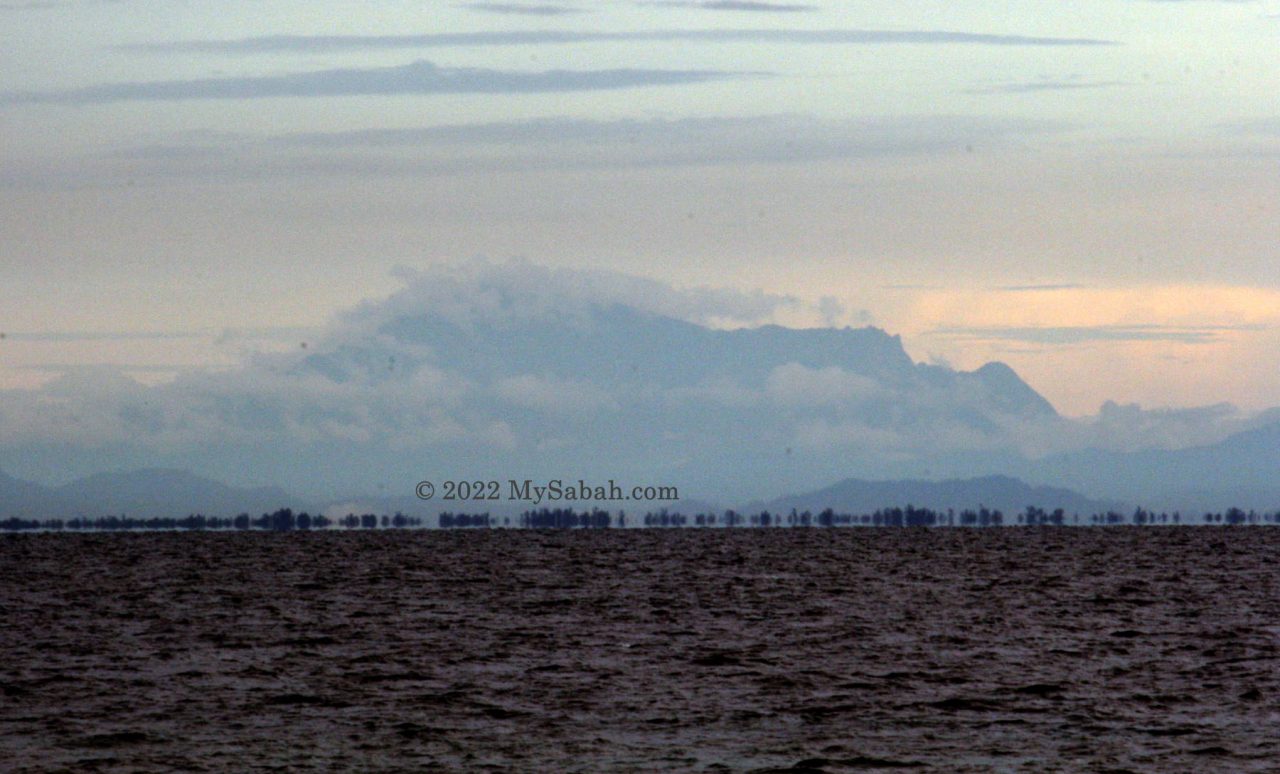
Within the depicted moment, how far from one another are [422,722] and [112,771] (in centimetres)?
1032

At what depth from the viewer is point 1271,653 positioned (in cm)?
7056

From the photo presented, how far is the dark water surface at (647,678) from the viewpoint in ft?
A: 156

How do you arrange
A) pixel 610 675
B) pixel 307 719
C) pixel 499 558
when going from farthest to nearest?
pixel 499 558 < pixel 610 675 < pixel 307 719

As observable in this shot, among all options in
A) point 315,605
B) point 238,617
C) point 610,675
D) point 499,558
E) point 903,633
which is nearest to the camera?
point 610,675

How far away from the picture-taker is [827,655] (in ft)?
232

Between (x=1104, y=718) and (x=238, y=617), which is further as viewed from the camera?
(x=238, y=617)

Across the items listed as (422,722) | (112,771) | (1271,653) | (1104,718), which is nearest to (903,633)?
(1271,653)

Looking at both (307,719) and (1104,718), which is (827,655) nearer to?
(1104,718)

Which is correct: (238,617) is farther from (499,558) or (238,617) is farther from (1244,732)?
(499,558)

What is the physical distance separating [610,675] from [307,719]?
568 inches

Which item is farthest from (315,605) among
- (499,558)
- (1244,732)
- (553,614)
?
(499,558)

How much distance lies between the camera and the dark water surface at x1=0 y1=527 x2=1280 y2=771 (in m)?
47.6

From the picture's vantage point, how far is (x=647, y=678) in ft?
209

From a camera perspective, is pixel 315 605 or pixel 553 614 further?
pixel 315 605
